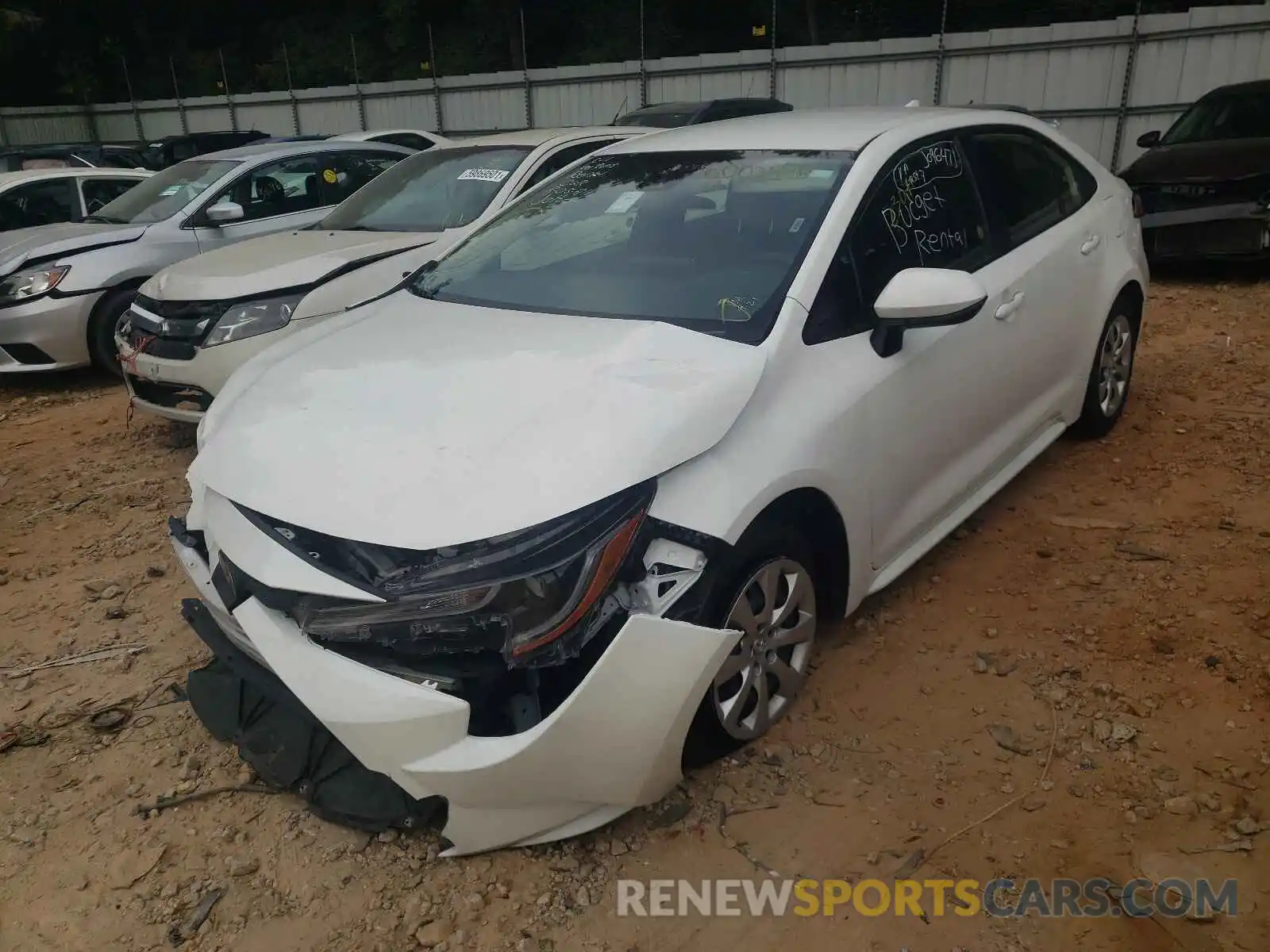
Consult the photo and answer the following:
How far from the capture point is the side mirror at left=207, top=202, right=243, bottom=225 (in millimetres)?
6643

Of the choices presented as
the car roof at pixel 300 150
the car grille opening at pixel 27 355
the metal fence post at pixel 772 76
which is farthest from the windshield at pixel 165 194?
the metal fence post at pixel 772 76

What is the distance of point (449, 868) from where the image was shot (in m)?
2.39

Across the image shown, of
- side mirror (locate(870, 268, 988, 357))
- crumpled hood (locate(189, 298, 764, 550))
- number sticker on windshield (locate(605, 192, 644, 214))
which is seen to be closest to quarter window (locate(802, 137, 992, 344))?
→ side mirror (locate(870, 268, 988, 357))

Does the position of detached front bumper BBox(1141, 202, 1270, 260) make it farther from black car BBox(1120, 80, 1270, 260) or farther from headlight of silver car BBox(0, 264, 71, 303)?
headlight of silver car BBox(0, 264, 71, 303)

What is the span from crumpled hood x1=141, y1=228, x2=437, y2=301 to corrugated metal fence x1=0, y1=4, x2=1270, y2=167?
10505 millimetres

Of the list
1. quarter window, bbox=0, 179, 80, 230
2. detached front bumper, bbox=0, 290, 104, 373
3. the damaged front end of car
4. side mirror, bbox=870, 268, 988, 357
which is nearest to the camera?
side mirror, bbox=870, 268, 988, 357

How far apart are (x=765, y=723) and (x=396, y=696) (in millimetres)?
1124

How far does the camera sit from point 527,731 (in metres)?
2.12

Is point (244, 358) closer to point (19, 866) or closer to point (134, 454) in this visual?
point (134, 454)

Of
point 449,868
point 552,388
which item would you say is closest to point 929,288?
point 552,388

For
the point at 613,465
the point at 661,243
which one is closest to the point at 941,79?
the point at 661,243

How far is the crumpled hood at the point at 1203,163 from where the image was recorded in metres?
7.85

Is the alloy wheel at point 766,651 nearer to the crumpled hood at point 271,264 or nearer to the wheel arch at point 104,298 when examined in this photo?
the crumpled hood at point 271,264

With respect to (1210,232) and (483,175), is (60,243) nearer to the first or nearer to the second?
(483,175)
